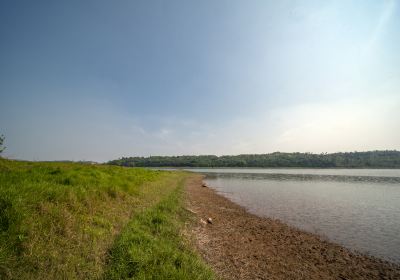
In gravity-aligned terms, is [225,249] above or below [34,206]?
below

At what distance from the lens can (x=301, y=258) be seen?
37.6 ft

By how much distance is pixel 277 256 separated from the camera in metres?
11.4

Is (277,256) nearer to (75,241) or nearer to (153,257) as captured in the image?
(153,257)

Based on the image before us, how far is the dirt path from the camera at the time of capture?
9.53 meters

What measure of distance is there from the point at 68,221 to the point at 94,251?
1.87 meters

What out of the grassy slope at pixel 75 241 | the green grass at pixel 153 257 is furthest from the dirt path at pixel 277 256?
the grassy slope at pixel 75 241

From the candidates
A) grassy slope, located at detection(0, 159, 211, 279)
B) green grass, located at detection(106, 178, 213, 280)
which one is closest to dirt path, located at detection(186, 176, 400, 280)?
green grass, located at detection(106, 178, 213, 280)

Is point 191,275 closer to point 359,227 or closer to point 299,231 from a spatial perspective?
point 299,231

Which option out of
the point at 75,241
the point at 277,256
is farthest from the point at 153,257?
the point at 277,256

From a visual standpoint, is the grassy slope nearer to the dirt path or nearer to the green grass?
the green grass

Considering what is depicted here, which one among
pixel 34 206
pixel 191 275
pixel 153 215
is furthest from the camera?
pixel 153 215

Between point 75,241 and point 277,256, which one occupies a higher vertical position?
point 75,241

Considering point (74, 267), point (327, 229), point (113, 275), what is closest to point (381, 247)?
point (327, 229)

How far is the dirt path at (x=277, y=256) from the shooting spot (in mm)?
9531
